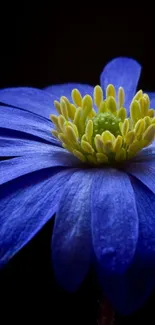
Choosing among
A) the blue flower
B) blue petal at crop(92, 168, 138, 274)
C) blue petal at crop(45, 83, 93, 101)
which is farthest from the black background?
blue petal at crop(92, 168, 138, 274)

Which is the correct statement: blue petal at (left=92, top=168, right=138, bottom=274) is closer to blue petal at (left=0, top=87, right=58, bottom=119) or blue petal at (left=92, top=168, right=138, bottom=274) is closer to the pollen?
the pollen

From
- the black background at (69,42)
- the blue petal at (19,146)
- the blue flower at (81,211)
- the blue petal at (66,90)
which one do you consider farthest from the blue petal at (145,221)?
the black background at (69,42)

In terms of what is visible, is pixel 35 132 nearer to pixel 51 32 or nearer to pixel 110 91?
pixel 110 91

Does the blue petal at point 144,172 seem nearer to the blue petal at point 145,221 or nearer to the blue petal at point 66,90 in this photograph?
the blue petal at point 145,221

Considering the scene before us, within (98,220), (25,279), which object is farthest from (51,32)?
(98,220)

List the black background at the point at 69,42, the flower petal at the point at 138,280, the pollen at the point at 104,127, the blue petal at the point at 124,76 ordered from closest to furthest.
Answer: the flower petal at the point at 138,280 → the pollen at the point at 104,127 → the blue petal at the point at 124,76 → the black background at the point at 69,42

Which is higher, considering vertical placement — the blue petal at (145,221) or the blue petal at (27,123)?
the blue petal at (27,123)
